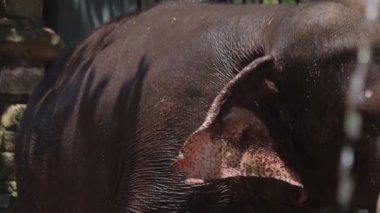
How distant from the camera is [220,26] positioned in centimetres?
359

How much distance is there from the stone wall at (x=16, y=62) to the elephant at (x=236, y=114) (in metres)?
3.09

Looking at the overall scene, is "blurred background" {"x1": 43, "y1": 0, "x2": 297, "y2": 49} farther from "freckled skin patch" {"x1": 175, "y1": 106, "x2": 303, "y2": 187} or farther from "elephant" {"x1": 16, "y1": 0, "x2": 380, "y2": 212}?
"freckled skin patch" {"x1": 175, "y1": 106, "x2": 303, "y2": 187}

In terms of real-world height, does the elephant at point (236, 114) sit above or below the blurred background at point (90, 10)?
above

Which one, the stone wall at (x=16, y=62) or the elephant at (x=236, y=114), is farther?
the stone wall at (x=16, y=62)

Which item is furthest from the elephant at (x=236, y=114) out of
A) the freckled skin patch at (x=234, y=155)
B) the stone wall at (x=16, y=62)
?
the stone wall at (x=16, y=62)

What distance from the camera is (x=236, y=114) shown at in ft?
11.0

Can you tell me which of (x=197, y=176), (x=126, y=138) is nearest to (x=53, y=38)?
(x=126, y=138)

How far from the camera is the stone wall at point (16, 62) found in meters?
6.98

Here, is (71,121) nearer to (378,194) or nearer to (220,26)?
(220,26)

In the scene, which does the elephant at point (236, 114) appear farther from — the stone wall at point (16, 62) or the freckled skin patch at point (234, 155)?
the stone wall at point (16, 62)

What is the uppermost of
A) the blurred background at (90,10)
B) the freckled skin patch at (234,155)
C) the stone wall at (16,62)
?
the freckled skin patch at (234,155)

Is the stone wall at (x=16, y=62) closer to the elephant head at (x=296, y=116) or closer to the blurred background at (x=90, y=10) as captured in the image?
the blurred background at (x=90, y=10)

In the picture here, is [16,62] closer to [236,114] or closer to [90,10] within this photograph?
[90,10]

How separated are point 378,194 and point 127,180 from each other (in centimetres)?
84
